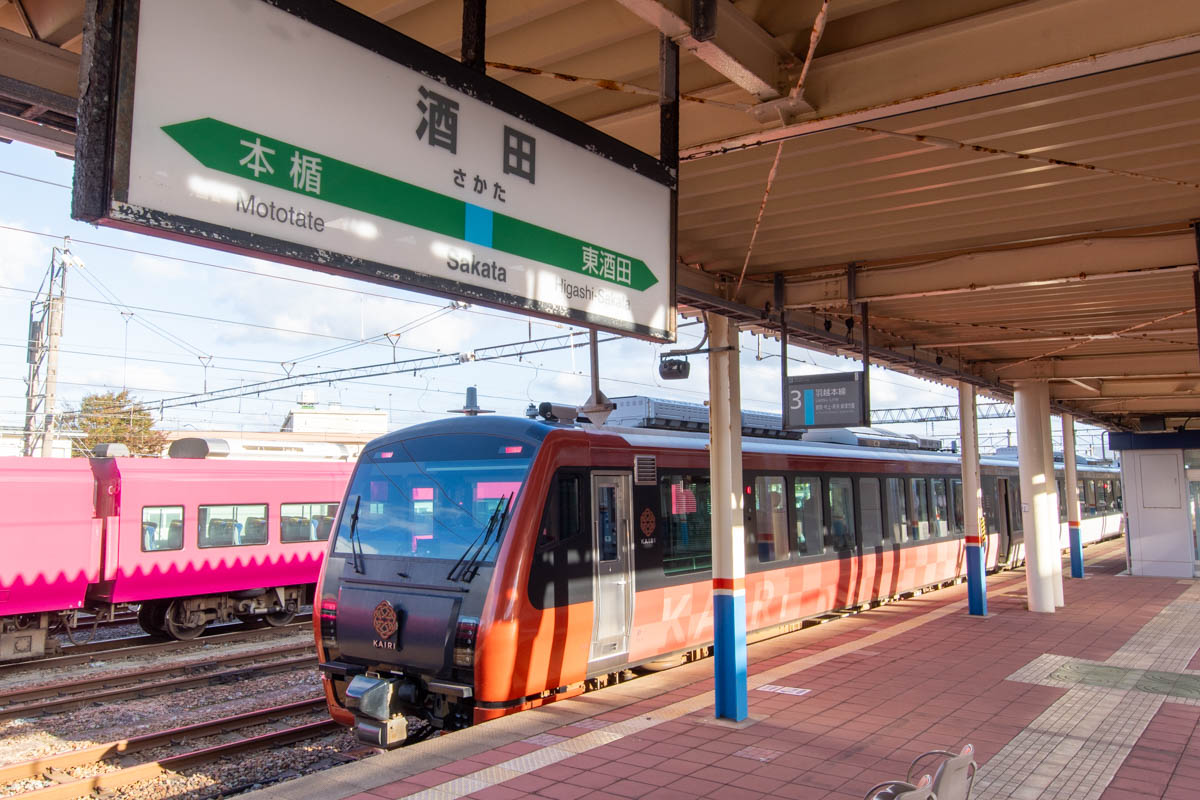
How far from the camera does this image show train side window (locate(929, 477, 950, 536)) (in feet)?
48.5

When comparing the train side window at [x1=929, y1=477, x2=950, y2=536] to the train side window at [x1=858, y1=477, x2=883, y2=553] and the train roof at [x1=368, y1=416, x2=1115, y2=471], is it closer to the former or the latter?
the train roof at [x1=368, y1=416, x2=1115, y2=471]

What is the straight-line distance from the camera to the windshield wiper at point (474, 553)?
21.6 feet

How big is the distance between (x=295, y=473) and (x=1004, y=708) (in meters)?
11.5

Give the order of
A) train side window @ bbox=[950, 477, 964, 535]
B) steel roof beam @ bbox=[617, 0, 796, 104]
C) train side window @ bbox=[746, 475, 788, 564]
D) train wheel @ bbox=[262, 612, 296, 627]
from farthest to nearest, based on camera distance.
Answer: train side window @ bbox=[950, 477, 964, 535] < train wheel @ bbox=[262, 612, 296, 627] < train side window @ bbox=[746, 475, 788, 564] < steel roof beam @ bbox=[617, 0, 796, 104]

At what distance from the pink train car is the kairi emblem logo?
11.3 ft

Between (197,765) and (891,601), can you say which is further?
(891,601)

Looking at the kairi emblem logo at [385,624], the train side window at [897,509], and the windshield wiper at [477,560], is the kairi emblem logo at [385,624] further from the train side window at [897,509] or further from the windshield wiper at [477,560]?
the train side window at [897,509]

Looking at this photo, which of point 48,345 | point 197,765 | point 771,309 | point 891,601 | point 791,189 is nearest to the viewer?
point 791,189

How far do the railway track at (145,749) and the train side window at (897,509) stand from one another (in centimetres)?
864

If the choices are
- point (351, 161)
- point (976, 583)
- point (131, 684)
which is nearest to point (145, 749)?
point (131, 684)

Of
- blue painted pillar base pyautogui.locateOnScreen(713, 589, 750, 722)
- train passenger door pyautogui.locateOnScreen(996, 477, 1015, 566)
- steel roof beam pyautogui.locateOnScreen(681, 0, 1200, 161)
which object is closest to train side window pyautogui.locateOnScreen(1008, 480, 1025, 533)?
train passenger door pyautogui.locateOnScreen(996, 477, 1015, 566)

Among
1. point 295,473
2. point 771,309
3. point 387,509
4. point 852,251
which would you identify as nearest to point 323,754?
point 387,509

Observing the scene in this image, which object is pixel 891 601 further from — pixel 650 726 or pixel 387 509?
pixel 387 509

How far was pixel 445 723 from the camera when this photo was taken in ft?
21.5
